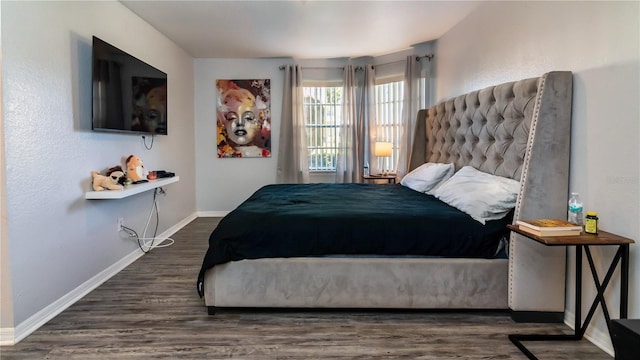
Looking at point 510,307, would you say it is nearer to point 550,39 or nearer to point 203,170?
point 550,39

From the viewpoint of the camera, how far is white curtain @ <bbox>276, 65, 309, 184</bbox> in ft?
16.9

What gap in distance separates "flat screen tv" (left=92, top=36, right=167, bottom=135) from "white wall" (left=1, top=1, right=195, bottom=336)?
0.10m

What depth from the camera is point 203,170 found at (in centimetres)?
538

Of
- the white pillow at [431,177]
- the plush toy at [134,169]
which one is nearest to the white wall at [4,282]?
the plush toy at [134,169]

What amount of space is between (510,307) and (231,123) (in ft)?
14.0

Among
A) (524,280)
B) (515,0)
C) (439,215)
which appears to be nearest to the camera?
(524,280)

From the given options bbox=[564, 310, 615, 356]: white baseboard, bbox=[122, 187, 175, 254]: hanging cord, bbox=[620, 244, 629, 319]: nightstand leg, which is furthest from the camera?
bbox=[122, 187, 175, 254]: hanging cord

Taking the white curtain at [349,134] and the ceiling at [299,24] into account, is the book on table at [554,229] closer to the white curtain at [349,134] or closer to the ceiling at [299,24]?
the ceiling at [299,24]

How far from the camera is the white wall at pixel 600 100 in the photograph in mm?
1688

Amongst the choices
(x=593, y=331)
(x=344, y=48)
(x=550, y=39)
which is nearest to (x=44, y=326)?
(x=593, y=331)

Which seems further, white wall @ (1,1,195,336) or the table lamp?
the table lamp

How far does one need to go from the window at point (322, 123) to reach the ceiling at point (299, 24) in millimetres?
594

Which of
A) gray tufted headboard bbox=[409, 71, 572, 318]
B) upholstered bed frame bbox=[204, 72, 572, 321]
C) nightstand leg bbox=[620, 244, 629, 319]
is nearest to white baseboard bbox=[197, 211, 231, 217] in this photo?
upholstered bed frame bbox=[204, 72, 572, 321]

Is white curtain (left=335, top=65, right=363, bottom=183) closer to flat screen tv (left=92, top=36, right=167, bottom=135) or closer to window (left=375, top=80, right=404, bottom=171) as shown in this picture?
window (left=375, top=80, right=404, bottom=171)
